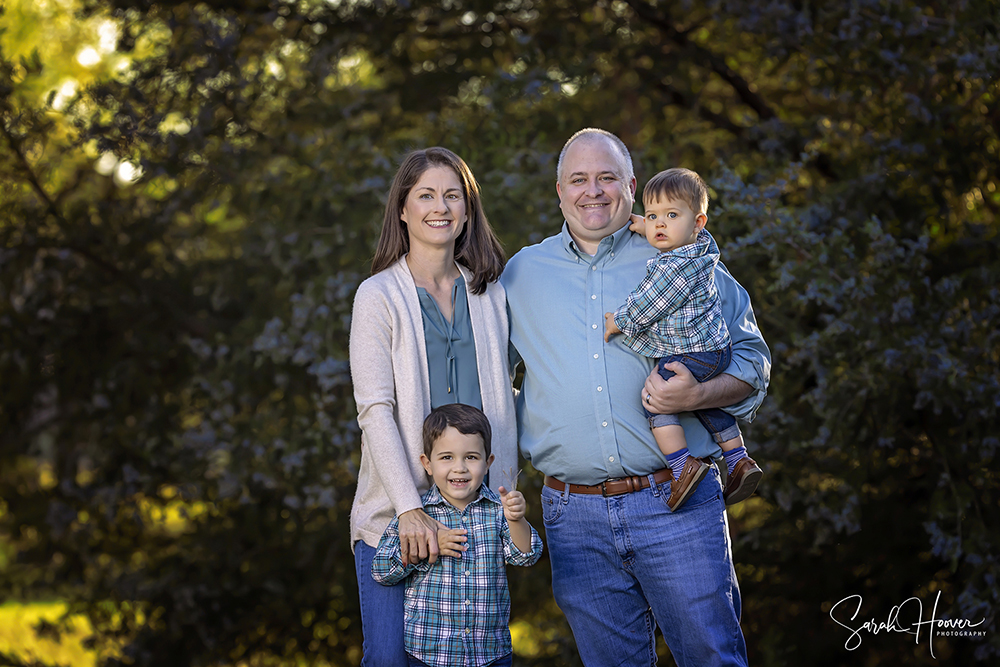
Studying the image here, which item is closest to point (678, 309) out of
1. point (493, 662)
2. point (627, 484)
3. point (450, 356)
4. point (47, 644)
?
point (627, 484)

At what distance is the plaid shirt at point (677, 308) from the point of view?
2555 millimetres

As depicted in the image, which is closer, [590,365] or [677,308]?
[677,308]

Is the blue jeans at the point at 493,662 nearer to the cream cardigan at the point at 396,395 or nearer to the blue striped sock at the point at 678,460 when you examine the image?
the cream cardigan at the point at 396,395

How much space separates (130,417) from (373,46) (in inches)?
104

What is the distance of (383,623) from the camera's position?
2580mm

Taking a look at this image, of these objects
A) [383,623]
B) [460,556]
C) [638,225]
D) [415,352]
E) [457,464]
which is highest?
[638,225]

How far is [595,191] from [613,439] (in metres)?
0.71

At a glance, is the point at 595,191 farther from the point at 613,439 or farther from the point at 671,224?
the point at 613,439

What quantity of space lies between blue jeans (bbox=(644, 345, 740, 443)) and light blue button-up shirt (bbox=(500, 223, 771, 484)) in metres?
0.03

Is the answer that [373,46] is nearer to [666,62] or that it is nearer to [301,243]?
[301,243]

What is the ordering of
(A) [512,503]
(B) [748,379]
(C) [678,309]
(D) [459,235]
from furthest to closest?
(D) [459,235] → (B) [748,379] → (C) [678,309] → (A) [512,503]

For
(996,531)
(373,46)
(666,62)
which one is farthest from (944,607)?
(373,46)

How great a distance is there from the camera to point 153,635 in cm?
545

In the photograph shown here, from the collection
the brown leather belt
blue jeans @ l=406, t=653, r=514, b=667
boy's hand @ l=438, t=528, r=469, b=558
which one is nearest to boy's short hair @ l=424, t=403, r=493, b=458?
boy's hand @ l=438, t=528, r=469, b=558
